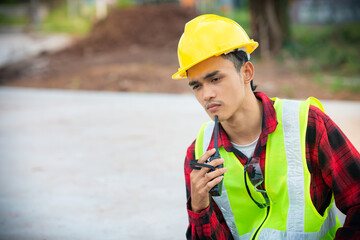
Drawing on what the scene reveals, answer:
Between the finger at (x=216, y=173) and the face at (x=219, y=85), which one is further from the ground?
the face at (x=219, y=85)

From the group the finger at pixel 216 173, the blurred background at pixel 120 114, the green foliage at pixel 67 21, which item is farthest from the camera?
the green foliage at pixel 67 21

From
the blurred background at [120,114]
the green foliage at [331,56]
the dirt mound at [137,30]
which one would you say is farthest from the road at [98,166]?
the dirt mound at [137,30]

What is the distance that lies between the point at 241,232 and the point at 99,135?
4.10m

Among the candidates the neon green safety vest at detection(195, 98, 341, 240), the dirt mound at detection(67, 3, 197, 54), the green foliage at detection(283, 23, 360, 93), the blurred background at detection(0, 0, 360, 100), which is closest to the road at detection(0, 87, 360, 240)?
the neon green safety vest at detection(195, 98, 341, 240)

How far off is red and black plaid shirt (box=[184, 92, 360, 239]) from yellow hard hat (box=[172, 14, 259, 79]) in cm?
33

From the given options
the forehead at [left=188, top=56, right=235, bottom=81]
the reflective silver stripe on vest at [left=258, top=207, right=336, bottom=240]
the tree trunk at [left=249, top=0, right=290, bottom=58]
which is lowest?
the tree trunk at [left=249, top=0, right=290, bottom=58]

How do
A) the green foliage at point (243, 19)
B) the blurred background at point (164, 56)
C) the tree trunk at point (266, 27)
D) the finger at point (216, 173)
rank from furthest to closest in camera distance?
the green foliage at point (243, 19), the tree trunk at point (266, 27), the blurred background at point (164, 56), the finger at point (216, 173)

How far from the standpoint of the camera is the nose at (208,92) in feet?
6.50

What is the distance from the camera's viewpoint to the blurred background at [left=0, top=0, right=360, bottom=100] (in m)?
9.86

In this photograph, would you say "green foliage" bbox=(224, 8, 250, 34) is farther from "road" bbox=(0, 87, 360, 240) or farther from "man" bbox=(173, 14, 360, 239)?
"man" bbox=(173, 14, 360, 239)

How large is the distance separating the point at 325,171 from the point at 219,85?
1.89 ft

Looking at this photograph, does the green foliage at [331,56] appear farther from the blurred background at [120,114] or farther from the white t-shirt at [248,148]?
the white t-shirt at [248,148]

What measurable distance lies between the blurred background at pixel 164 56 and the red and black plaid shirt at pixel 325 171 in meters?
6.68

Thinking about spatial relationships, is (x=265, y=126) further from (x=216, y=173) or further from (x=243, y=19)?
(x=243, y=19)
